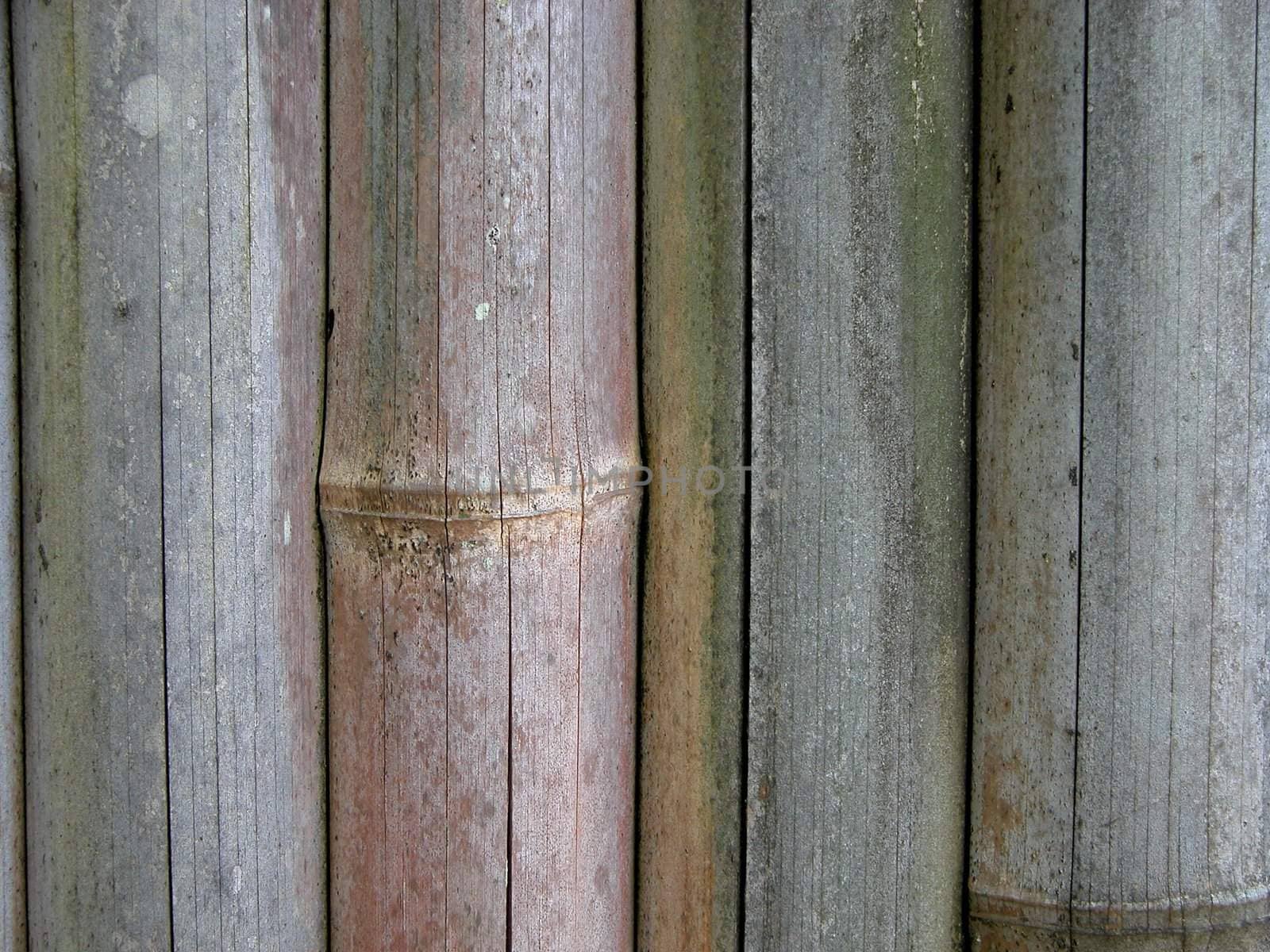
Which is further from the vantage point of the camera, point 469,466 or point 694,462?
point 694,462

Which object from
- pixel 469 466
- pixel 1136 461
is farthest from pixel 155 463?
pixel 1136 461

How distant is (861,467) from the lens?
97 centimetres

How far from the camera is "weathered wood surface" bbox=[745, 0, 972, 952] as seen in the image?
3.14ft

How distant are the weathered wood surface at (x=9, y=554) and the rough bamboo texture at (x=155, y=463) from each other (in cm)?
1

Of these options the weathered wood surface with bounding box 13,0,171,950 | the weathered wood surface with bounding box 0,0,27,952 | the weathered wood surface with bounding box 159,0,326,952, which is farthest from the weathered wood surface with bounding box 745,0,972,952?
the weathered wood surface with bounding box 0,0,27,952

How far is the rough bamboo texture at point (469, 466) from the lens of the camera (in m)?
0.90

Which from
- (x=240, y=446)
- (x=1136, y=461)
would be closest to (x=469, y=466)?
(x=240, y=446)

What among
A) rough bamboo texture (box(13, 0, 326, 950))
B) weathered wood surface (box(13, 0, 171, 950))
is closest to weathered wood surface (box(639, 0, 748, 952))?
rough bamboo texture (box(13, 0, 326, 950))

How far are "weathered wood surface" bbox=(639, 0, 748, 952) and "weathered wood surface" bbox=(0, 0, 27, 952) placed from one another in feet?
2.14

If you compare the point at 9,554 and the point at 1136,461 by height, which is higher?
the point at 1136,461

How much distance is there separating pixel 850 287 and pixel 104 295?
2.49 feet

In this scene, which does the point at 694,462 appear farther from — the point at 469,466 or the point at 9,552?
the point at 9,552

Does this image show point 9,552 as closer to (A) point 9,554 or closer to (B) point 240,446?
(A) point 9,554

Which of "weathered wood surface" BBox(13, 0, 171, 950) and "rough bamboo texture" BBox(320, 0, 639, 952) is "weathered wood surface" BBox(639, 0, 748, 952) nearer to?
"rough bamboo texture" BBox(320, 0, 639, 952)
